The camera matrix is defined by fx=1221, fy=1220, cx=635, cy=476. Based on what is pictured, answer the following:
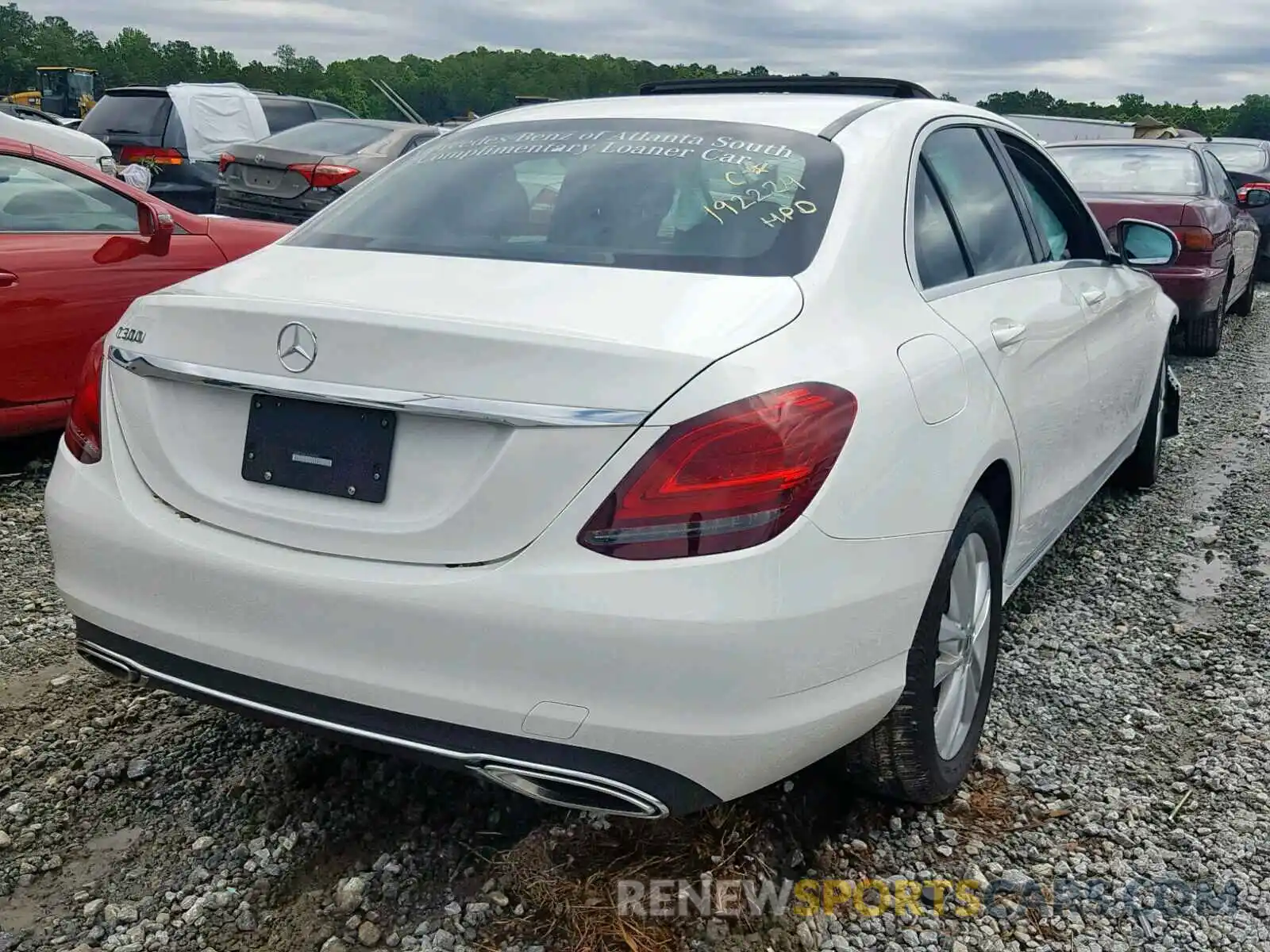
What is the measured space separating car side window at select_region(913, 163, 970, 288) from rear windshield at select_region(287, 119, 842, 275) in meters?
0.23

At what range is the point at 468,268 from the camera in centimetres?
233

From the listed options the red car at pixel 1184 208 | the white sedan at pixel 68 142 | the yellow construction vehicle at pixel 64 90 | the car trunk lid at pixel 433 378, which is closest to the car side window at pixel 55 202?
the car trunk lid at pixel 433 378

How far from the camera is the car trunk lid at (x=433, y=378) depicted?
1.90 m

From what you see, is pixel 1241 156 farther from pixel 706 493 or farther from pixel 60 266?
pixel 706 493

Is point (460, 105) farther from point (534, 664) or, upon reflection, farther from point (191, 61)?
point (191, 61)

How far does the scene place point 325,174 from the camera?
31.8ft

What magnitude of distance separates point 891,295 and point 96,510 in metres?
1.57

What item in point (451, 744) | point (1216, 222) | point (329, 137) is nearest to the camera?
point (451, 744)

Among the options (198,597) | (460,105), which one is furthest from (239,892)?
(460,105)

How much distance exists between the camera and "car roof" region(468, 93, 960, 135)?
2.79 meters

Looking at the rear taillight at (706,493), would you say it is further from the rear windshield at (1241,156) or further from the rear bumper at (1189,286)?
the rear windshield at (1241,156)

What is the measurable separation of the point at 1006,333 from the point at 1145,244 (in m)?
2.09

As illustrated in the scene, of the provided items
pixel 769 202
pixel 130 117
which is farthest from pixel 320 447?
pixel 130 117

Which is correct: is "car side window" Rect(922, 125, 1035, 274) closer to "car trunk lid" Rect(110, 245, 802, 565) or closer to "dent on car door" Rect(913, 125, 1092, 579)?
"dent on car door" Rect(913, 125, 1092, 579)
